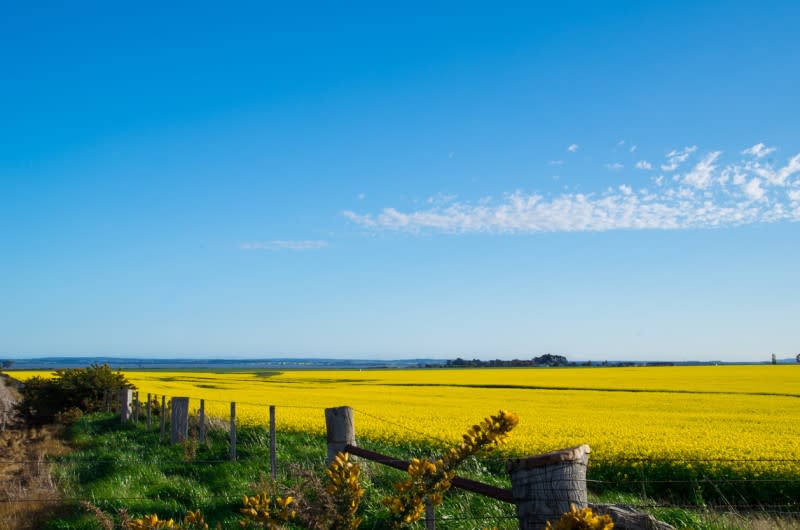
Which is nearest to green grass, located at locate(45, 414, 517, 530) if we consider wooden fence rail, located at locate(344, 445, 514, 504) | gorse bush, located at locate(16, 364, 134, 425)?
wooden fence rail, located at locate(344, 445, 514, 504)

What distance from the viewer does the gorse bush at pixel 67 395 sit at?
74.5ft

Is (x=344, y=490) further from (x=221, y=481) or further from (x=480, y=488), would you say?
(x=221, y=481)

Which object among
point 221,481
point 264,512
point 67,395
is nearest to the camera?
point 264,512

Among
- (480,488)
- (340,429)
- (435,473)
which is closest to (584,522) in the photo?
(435,473)

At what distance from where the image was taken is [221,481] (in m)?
10.7

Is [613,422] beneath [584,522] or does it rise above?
beneath

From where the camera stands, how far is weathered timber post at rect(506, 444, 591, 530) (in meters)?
3.22

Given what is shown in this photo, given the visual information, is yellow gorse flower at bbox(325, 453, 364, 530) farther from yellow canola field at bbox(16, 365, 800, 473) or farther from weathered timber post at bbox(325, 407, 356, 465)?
yellow canola field at bbox(16, 365, 800, 473)

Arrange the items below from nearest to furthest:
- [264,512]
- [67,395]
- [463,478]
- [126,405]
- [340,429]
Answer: [264,512]
[463,478]
[340,429]
[126,405]
[67,395]

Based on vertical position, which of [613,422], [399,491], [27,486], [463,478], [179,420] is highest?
[399,491]

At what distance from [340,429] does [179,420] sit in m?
9.58

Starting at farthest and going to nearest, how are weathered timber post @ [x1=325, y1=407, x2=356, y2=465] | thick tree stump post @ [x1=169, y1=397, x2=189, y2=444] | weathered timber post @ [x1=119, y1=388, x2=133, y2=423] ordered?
weathered timber post @ [x1=119, y1=388, x2=133, y2=423], thick tree stump post @ [x1=169, y1=397, x2=189, y2=444], weathered timber post @ [x1=325, y1=407, x2=356, y2=465]

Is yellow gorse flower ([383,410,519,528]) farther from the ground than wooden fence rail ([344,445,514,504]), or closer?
farther from the ground

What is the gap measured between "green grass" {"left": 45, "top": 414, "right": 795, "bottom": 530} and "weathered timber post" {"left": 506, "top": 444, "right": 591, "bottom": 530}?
121 cm
